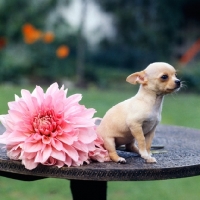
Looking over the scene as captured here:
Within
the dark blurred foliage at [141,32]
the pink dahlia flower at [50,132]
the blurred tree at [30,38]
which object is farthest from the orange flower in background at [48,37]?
the pink dahlia flower at [50,132]

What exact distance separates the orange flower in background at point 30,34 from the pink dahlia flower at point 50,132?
8066mm

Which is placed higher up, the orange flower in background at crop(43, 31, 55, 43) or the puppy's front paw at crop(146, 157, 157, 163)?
the puppy's front paw at crop(146, 157, 157, 163)

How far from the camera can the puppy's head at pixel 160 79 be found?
63.6 inches

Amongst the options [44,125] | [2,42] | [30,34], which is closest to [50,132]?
[44,125]

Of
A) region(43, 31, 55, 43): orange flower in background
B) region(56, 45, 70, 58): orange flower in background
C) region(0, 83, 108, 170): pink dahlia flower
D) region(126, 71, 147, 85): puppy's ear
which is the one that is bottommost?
region(56, 45, 70, 58): orange flower in background

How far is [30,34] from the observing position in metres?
9.57

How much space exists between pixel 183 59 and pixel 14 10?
362cm

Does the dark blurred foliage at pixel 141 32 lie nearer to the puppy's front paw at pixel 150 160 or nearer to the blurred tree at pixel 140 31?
the blurred tree at pixel 140 31

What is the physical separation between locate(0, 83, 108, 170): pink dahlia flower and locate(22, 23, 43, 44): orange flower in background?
26.5ft

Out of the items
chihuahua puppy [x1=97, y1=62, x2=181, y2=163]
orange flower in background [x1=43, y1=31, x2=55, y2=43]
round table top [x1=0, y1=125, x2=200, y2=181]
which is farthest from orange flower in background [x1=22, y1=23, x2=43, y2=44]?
chihuahua puppy [x1=97, y1=62, x2=181, y2=163]

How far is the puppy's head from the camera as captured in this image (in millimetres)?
1615

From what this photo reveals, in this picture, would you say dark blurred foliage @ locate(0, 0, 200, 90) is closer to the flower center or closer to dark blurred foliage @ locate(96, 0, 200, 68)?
dark blurred foliage @ locate(96, 0, 200, 68)

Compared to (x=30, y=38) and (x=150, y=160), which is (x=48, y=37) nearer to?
(x=30, y=38)

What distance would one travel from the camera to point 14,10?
9781mm
